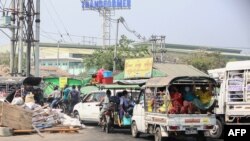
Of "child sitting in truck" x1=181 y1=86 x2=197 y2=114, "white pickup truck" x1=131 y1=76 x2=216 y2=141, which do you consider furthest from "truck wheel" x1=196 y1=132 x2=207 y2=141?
"child sitting in truck" x1=181 y1=86 x2=197 y2=114

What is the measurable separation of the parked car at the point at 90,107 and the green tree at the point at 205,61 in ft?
143

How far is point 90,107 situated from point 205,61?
150 ft

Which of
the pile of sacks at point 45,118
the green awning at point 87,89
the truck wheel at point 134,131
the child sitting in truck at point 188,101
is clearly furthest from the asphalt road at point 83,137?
the green awning at point 87,89

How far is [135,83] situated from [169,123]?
407cm

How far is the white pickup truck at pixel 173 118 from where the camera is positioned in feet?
45.4

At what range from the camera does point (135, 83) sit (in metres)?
17.5

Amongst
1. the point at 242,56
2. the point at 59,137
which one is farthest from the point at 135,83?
the point at 242,56

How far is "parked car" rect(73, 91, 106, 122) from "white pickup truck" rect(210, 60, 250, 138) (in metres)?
5.91

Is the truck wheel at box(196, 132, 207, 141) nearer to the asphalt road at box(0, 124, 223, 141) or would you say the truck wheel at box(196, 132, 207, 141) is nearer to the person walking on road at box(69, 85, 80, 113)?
the asphalt road at box(0, 124, 223, 141)

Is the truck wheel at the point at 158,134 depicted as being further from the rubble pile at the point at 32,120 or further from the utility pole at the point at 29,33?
the utility pole at the point at 29,33

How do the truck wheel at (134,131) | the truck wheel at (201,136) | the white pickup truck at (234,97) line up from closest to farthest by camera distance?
1. the truck wheel at (201,136)
2. the white pickup truck at (234,97)
3. the truck wheel at (134,131)

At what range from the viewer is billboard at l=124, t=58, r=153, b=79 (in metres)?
25.7

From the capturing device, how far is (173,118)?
1380 centimetres

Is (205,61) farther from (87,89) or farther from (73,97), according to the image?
(73,97)
